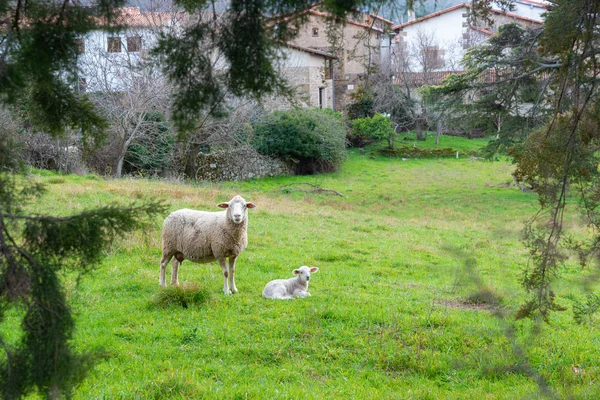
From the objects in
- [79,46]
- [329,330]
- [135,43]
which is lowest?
[329,330]

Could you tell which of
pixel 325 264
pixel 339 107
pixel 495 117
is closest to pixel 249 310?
pixel 325 264

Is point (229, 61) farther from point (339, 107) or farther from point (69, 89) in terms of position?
point (339, 107)

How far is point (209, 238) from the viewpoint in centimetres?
1050

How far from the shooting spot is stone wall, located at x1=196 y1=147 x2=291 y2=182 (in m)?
32.0

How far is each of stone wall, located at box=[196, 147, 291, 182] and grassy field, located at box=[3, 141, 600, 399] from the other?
1594 cm

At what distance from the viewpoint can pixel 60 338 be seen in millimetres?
4066

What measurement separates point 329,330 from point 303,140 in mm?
27289

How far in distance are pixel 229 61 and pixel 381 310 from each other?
19.0ft

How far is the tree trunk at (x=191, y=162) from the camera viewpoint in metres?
30.6

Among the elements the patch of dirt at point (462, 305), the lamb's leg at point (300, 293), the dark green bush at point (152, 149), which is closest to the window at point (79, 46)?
the lamb's leg at point (300, 293)

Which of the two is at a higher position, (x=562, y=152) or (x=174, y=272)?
(x=562, y=152)

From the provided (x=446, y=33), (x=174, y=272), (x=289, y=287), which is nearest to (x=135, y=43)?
(x=174, y=272)

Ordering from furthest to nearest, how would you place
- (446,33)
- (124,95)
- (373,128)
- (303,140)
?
(446,33) < (373,128) < (303,140) < (124,95)

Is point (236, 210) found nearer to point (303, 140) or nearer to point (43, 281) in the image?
point (43, 281)
